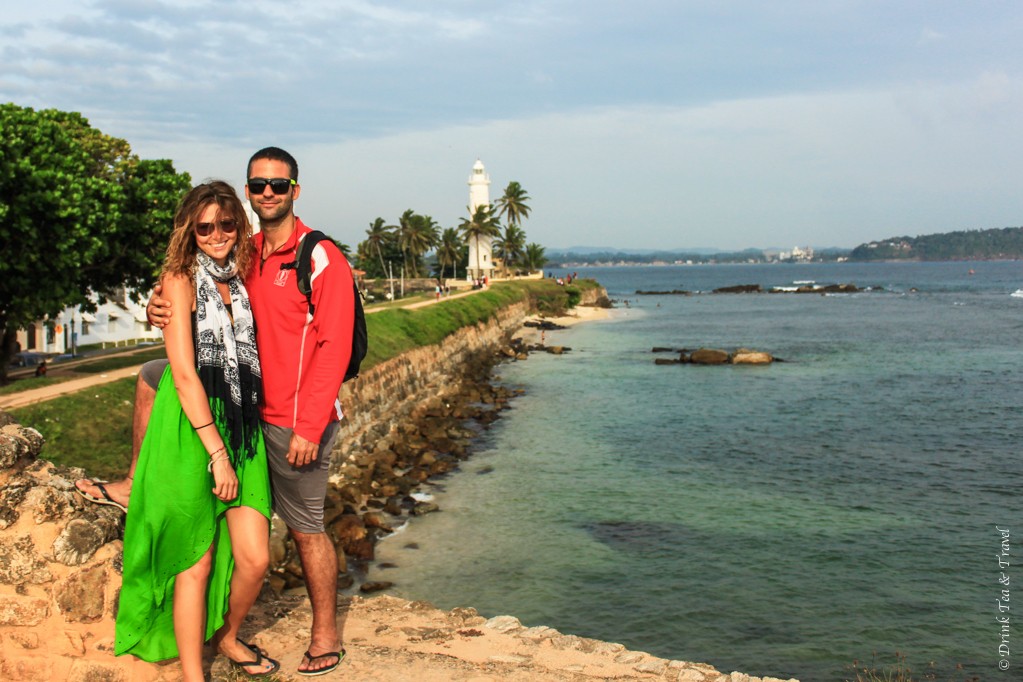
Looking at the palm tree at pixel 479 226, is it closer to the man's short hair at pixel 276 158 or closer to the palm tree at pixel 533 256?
the palm tree at pixel 533 256

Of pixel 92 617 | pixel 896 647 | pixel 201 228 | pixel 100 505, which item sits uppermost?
pixel 201 228

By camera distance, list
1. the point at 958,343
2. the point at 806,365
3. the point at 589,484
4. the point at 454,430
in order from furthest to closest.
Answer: the point at 958,343, the point at 806,365, the point at 454,430, the point at 589,484

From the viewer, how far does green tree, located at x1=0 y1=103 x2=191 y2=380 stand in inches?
712

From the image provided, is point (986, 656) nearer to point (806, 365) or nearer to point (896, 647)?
point (896, 647)

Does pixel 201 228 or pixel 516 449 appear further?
pixel 516 449

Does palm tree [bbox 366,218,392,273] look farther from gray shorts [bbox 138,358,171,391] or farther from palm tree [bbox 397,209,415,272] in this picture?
gray shorts [bbox 138,358,171,391]

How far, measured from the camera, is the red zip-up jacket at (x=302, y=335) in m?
4.55

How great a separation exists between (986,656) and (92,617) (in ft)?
34.8

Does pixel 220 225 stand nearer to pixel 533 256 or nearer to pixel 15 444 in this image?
pixel 15 444

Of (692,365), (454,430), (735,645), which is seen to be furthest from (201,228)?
(692,365)

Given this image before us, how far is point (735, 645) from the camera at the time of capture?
10945 mm

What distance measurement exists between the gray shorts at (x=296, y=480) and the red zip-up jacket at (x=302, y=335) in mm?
119

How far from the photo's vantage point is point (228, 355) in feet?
14.3

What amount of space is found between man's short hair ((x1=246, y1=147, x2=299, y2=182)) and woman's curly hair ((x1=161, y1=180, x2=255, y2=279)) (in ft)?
0.76
